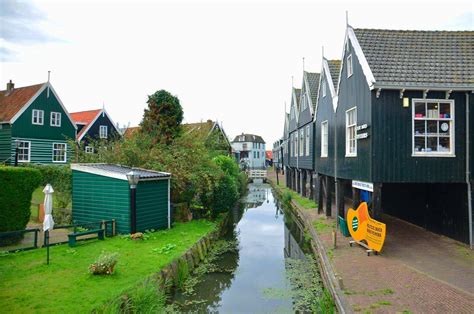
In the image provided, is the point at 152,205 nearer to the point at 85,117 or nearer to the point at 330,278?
the point at 330,278

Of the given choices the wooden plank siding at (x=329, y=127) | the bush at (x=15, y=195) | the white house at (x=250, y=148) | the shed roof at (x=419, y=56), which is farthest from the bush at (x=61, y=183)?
the white house at (x=250, y=148)

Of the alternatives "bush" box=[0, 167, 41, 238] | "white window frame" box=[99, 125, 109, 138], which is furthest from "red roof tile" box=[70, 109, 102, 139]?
"bush" box=[0, 167, 41, 238]

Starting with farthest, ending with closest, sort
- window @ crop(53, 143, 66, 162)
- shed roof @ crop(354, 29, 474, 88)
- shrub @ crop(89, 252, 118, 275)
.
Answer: window @ crop(53, 143, 66, 162)
shed roof @ crop(354, 29, 474, 88)
shrub @ crop(89, 252, 118, 275)

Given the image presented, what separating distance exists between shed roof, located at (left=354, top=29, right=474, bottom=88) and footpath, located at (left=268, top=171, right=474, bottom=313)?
540 centimetres

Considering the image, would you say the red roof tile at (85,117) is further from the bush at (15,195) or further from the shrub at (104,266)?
the shrub at (104,266)

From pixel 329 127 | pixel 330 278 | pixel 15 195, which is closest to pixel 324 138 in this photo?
pixel 329 127

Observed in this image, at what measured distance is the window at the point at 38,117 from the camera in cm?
2835

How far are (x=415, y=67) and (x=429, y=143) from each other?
260 cm

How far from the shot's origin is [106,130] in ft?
121

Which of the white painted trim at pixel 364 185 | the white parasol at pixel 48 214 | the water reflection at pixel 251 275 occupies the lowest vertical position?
the water reflection at pixel 251 275

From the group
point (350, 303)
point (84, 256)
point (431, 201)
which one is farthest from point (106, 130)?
point (350, 303)

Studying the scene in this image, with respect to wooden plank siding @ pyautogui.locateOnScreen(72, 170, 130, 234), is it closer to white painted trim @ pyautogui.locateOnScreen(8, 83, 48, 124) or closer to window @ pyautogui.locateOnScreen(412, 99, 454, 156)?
window @ pyautogui.locateOnScreen(412, 99, 454, 156)

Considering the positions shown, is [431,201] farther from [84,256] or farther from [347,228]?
[84,256]

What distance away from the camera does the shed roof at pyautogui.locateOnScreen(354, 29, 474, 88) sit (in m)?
11.5
